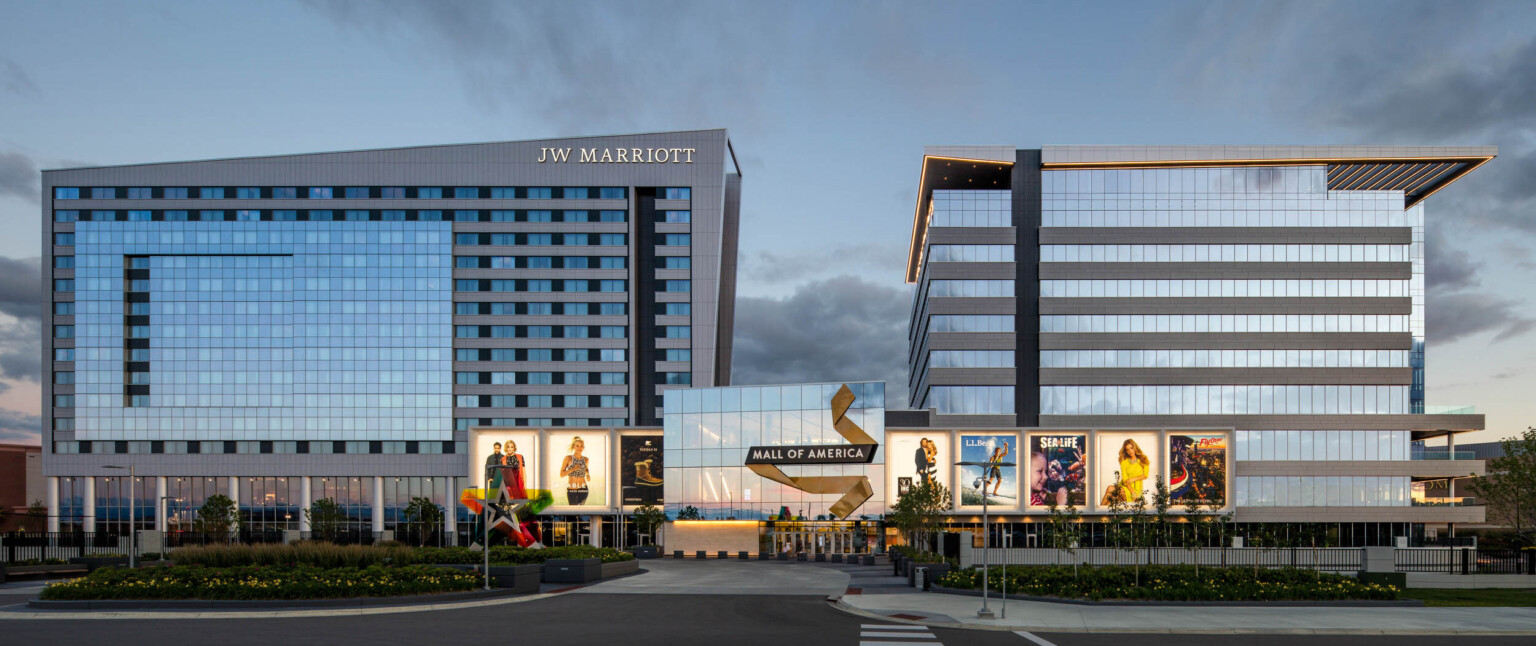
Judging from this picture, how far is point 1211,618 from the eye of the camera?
2864 centimetres

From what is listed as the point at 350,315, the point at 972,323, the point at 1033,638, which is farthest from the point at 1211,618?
the point at 350,315

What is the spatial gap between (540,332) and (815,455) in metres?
47.6

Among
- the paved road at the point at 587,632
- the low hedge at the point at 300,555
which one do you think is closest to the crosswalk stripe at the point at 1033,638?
the paved road at the point at 587,632

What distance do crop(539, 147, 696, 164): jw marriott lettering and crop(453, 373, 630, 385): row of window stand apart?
24323mm

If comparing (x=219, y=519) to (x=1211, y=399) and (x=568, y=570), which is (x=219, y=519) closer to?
(x=568, y=570)

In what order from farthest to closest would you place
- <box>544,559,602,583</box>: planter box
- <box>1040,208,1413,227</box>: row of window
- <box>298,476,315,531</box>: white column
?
<box>298,476,315,531</box>: white column, <box>1040,208,1413,227</box>: row of window, <box>544,559,602,583</box>: planter box

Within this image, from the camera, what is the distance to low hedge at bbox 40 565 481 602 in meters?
30.3

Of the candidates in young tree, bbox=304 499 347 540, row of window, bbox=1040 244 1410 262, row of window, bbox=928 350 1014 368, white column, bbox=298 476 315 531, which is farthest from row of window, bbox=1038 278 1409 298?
white column, bbox=298 476 315 531

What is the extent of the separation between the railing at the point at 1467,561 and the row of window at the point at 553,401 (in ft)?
258

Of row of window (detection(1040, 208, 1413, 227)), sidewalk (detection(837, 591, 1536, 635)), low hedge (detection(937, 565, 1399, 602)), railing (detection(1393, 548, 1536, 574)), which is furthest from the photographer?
row of window (detection(1040, 208, 1413, 227))

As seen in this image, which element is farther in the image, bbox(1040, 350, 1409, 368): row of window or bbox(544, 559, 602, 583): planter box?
bbox(1040, 350, 1409, 368): row of window

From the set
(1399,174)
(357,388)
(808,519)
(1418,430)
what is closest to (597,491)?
(808,519)

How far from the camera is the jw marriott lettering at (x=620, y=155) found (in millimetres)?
108812

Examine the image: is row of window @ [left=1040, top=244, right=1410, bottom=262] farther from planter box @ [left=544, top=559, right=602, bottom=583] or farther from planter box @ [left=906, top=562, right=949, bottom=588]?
planter box @ [left=544, top=559, right=602, bottom=583]
